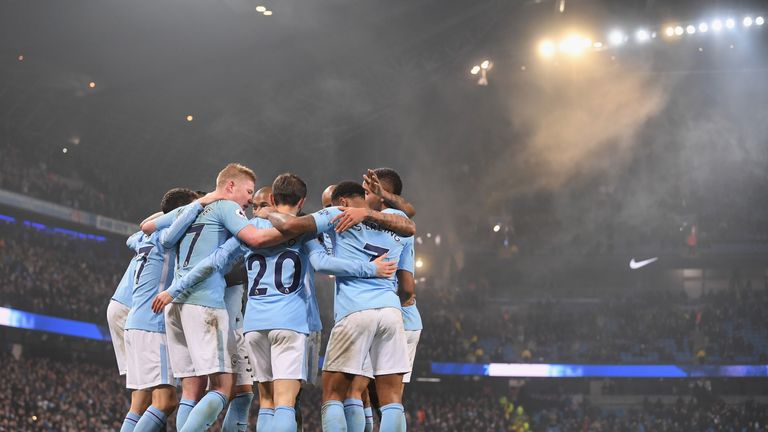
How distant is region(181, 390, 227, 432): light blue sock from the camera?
6855mm

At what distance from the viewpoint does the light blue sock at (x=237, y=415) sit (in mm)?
7664

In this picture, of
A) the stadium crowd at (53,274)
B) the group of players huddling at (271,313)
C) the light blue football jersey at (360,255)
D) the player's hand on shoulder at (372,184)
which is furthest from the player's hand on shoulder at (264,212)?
the stadium crowd at (53,274)

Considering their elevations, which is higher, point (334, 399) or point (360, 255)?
point (360, 255)

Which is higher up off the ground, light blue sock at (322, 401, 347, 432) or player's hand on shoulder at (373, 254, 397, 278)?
player's hand on shoulder at (373, 254, 397, 278)

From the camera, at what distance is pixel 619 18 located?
1231 inches

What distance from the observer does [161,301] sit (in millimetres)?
7473

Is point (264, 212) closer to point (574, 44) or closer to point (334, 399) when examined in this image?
point (334, 399)

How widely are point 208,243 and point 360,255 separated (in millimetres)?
1467

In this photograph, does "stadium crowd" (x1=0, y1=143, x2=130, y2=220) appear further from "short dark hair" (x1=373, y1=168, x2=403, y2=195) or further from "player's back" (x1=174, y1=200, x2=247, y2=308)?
"short dark hair" (x1=373, y1=168, x2=403, y2=195)

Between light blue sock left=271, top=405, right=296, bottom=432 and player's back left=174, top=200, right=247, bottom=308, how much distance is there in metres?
1.29

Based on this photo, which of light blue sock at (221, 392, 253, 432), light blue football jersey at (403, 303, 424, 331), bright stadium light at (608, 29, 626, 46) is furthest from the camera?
bright stadium light at (608, 29, 626, 46)

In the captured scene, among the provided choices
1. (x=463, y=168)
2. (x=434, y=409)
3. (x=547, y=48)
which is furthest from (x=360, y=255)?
(x=463, y=168)

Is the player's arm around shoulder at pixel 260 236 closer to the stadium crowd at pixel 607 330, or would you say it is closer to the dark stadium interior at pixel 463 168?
the dark stadium interior at pixel 463 168

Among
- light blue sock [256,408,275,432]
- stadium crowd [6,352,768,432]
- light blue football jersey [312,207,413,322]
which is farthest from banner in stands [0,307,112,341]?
light blue football jersey [312,207,413,322]
